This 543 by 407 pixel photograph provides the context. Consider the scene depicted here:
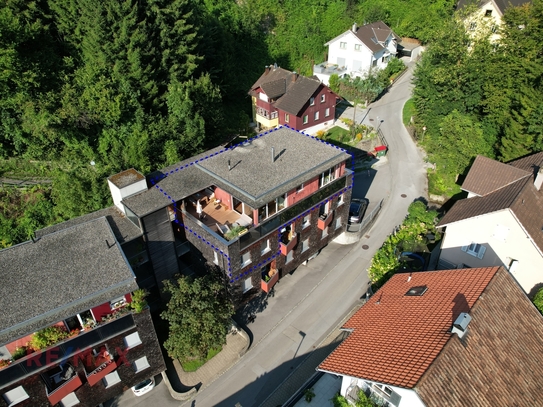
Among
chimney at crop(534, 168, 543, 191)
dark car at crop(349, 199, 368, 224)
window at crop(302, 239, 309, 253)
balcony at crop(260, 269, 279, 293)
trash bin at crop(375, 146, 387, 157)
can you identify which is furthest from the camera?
trash bin at crop(375, 146, 387, 157)

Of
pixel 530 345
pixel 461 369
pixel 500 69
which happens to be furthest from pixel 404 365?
pixel 500 69

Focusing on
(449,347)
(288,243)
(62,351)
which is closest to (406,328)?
(449,347)

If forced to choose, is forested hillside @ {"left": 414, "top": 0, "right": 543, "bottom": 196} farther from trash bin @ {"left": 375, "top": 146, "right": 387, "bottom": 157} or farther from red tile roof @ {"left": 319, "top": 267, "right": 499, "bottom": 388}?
red tile roof @ {"left": 319, "top": 267, "right": 499, "bottom": 388}

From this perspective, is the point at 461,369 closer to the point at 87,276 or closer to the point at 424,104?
the point at 87,276

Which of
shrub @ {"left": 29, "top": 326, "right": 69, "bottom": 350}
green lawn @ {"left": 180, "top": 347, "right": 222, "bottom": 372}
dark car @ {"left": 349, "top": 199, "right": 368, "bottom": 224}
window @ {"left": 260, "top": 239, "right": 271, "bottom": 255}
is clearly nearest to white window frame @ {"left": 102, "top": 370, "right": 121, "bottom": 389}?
shrub @ {"left": 29, "top": 326, "right": 69, "bottom": 350}

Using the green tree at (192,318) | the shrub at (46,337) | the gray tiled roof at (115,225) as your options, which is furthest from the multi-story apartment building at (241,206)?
the shrub at (46,337)
